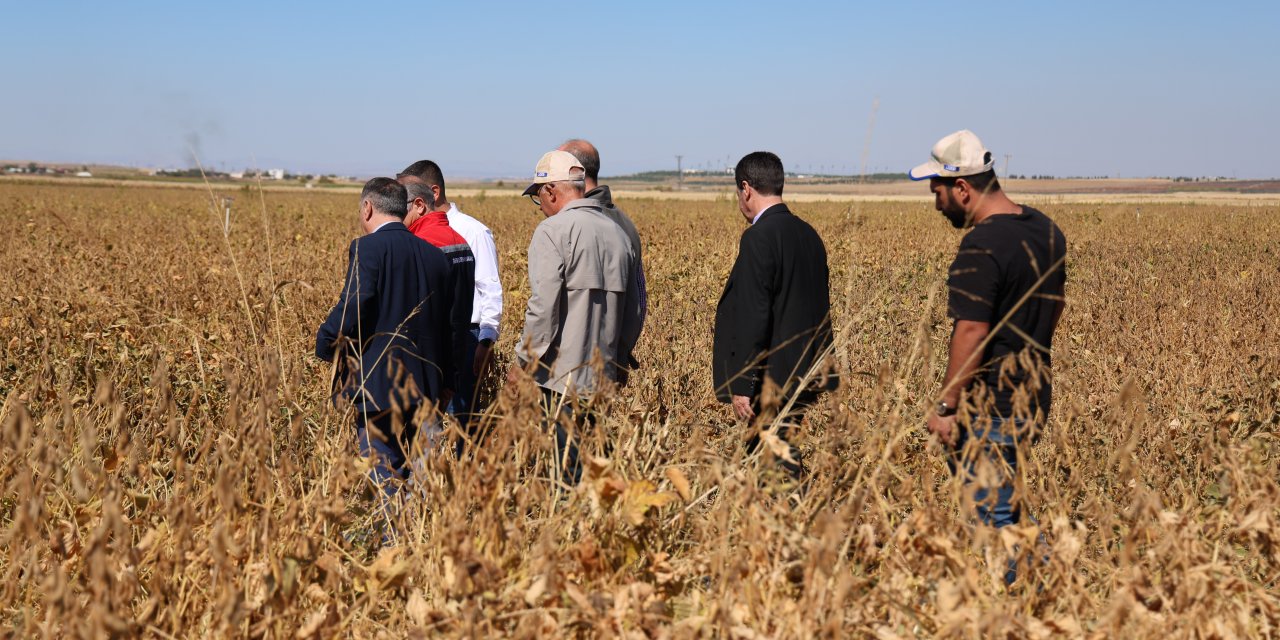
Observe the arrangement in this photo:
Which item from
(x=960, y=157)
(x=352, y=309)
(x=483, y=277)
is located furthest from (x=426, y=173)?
(x=960, y=157)

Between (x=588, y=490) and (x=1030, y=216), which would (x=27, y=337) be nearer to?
(x=588, y=490)

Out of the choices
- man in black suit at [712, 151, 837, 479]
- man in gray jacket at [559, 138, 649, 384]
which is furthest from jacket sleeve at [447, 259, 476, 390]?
man in black suit at [712, 151, 837, 479]

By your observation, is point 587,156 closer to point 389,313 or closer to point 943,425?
point 389,313

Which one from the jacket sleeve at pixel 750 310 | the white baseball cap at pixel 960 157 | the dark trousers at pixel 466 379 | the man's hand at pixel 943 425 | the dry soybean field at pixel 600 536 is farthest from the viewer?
the dark trousers at pixel 466 379

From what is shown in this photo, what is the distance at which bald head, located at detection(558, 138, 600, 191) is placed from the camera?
431 cm

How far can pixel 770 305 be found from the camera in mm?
3770

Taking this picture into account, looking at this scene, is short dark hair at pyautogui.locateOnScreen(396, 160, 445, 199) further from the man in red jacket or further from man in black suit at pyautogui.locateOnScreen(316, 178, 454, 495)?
man in black suit at pyautogui.locateOnScreen(316, 178, 454, 495)

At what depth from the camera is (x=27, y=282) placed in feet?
20.8

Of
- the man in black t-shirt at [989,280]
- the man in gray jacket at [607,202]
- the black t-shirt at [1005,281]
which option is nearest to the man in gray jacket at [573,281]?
the man in gray jacket at [607,202]

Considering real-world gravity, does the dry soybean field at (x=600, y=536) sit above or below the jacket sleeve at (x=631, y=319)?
below

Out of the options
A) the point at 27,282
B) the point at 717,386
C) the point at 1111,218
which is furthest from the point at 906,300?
the point at 1111,218

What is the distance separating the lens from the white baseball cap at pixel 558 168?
3.94 metres

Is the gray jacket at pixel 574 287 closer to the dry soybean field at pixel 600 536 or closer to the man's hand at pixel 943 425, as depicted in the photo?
the dry soybean field at pixel 600 536

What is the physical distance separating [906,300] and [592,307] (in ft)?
15.3
